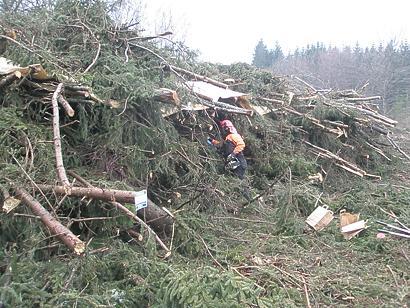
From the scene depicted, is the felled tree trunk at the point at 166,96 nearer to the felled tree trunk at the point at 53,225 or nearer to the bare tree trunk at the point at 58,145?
the bare tree trunk at the point at 58,145

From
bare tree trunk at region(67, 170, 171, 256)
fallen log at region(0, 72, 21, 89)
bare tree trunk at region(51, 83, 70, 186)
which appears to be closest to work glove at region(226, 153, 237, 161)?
bare tree trunk at region(67, 170, 171, 256)

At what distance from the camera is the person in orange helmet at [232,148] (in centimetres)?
643

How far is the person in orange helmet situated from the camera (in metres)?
6.43

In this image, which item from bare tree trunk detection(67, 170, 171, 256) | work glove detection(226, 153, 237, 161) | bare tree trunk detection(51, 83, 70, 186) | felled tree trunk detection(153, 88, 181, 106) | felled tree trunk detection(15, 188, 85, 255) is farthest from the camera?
work glove detection(226, 153, 237, 161)

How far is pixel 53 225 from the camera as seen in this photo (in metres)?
2.78

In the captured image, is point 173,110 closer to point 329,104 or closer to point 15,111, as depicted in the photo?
point 15,111

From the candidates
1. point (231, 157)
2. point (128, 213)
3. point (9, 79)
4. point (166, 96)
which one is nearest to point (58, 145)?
point (128, 213)

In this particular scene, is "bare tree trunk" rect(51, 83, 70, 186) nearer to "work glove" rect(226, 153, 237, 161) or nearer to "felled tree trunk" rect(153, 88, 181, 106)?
"felled tree trunk" rect(153, 88, 181, 106)

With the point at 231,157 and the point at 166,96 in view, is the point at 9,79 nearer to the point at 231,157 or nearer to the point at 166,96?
the point at 166,96

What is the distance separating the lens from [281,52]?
154ft

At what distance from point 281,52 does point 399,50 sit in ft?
55.6

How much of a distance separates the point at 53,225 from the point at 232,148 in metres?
4.06

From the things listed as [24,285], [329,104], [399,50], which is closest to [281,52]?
[399,50]

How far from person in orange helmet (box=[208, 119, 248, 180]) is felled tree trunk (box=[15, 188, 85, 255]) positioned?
3764 millimetres
